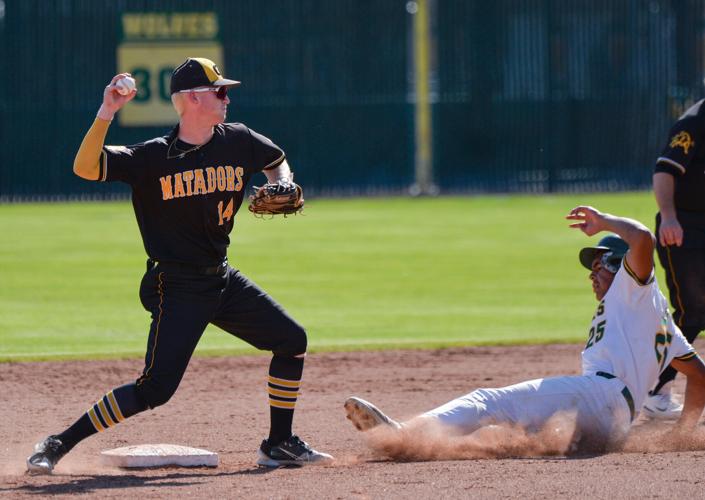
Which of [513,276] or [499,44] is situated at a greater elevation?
[499,44]

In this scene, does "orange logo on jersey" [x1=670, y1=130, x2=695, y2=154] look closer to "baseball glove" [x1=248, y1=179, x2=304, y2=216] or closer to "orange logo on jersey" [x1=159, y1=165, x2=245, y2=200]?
"baseball glove" [x1=248, y1=179, x2=304, y2=216]

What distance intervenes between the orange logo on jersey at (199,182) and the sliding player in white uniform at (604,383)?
1.15 meters

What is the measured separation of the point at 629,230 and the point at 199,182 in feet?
6.43

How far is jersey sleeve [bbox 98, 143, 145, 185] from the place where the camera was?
5734 mm

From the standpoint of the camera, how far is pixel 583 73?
26.6 meters

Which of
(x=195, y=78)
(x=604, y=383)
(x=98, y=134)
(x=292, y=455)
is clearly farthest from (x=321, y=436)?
(x=98, y=134)

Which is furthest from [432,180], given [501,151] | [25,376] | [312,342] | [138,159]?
[138,159]

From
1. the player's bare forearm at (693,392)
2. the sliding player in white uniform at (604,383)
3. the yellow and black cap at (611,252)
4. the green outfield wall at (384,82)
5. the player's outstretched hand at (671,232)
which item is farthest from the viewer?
the green outfield wall at (384,82)

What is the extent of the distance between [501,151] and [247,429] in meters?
19.4

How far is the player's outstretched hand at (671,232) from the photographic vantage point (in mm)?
7008

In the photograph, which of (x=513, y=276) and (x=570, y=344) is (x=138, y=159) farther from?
(x=513, y=276)

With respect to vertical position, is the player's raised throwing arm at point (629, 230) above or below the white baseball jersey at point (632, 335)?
above

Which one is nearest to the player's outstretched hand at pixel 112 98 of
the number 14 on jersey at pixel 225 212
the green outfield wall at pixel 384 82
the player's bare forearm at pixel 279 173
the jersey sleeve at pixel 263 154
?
the number 14 on jersey at pixel 225 212

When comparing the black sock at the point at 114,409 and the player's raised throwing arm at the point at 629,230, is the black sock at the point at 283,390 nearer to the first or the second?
the black sock at the point at 114,409
